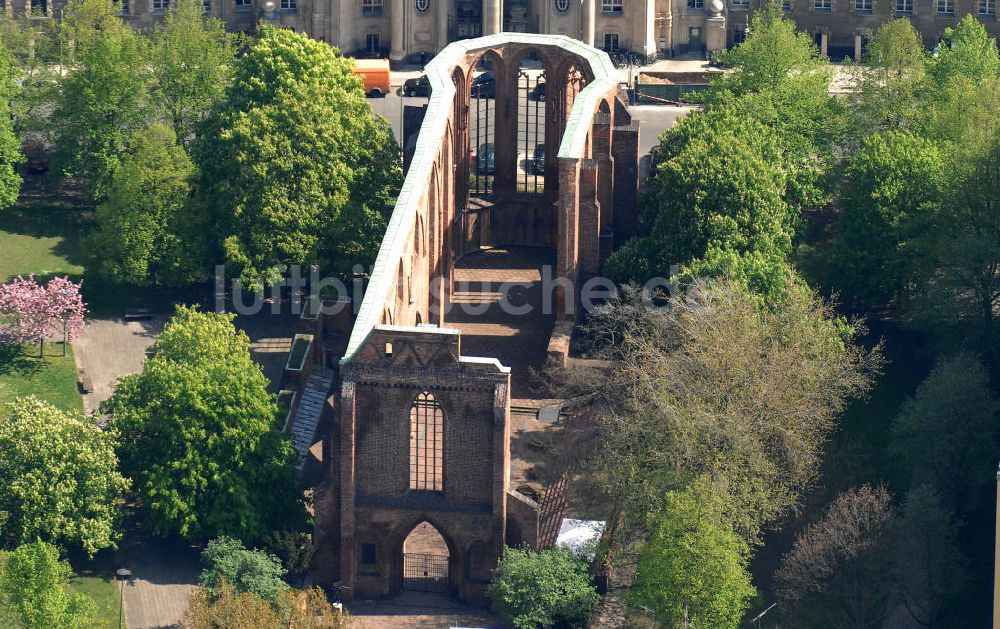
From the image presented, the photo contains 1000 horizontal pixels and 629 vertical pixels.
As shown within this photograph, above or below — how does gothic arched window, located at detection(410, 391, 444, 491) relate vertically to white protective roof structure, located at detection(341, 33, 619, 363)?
below

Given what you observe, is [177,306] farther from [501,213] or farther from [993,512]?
[993,512]

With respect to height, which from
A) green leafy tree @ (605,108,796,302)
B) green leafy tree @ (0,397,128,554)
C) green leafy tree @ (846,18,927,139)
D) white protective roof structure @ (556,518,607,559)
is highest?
green leafy tree @ (846,18,927,139)

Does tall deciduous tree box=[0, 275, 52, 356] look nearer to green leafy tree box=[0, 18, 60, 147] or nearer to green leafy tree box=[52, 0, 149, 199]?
green leafy tree box=[52, 0, 149, 199]

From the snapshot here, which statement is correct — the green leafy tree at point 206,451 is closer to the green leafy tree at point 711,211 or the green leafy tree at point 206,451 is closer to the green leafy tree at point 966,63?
the green leafy tree at point 711,211

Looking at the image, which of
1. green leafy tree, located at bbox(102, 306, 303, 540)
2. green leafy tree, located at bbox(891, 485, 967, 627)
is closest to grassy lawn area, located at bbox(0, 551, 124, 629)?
green leafy tree, located at bbox(102, 306, 303, 540)

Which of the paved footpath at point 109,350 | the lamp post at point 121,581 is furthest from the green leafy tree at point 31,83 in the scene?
the lamp post at point 121,581

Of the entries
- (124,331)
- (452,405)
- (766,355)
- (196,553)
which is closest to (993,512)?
(766,355)
